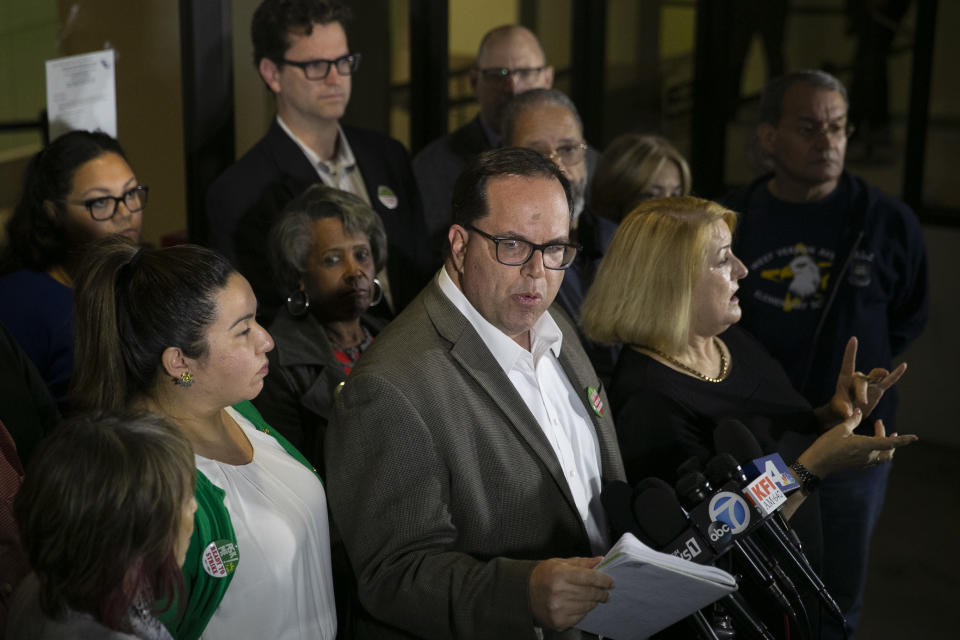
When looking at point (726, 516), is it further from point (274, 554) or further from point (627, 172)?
point (627, 172)

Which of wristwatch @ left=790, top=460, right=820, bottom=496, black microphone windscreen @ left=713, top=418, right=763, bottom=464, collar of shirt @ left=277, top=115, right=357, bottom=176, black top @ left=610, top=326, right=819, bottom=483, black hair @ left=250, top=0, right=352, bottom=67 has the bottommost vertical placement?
wristwatch @ left=790, top=460, right=820, bottom=496

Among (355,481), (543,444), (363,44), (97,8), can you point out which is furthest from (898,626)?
(97,8)

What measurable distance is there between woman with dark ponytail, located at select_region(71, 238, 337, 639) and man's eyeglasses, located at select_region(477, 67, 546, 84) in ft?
7.87

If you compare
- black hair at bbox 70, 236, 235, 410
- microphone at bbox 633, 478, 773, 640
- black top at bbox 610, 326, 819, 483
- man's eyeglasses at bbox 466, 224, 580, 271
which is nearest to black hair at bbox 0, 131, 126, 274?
black hair at bbox 70, 236, 235, 410

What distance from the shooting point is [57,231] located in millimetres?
2627

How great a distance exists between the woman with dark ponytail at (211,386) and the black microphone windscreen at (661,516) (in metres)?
0.62

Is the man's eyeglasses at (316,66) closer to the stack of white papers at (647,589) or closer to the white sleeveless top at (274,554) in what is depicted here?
the white sleeveless top at (274,554)

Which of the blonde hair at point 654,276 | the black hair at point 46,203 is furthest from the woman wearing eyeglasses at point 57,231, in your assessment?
the blonde hair at point 654,276

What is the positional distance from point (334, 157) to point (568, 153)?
0.78 meters

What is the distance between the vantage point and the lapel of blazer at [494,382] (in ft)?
6.13

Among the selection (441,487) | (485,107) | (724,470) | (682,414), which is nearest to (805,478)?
(682,414)

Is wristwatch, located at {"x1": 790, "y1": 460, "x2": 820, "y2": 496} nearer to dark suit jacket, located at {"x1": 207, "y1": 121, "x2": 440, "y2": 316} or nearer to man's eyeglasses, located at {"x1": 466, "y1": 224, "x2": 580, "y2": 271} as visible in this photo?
man's eyeglasses, located at {"x1": 466, "y1": 224, "x2": 580, "y2": 271}

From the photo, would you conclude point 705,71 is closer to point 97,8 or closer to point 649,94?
point 649,94

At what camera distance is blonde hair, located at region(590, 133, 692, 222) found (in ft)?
11.7
